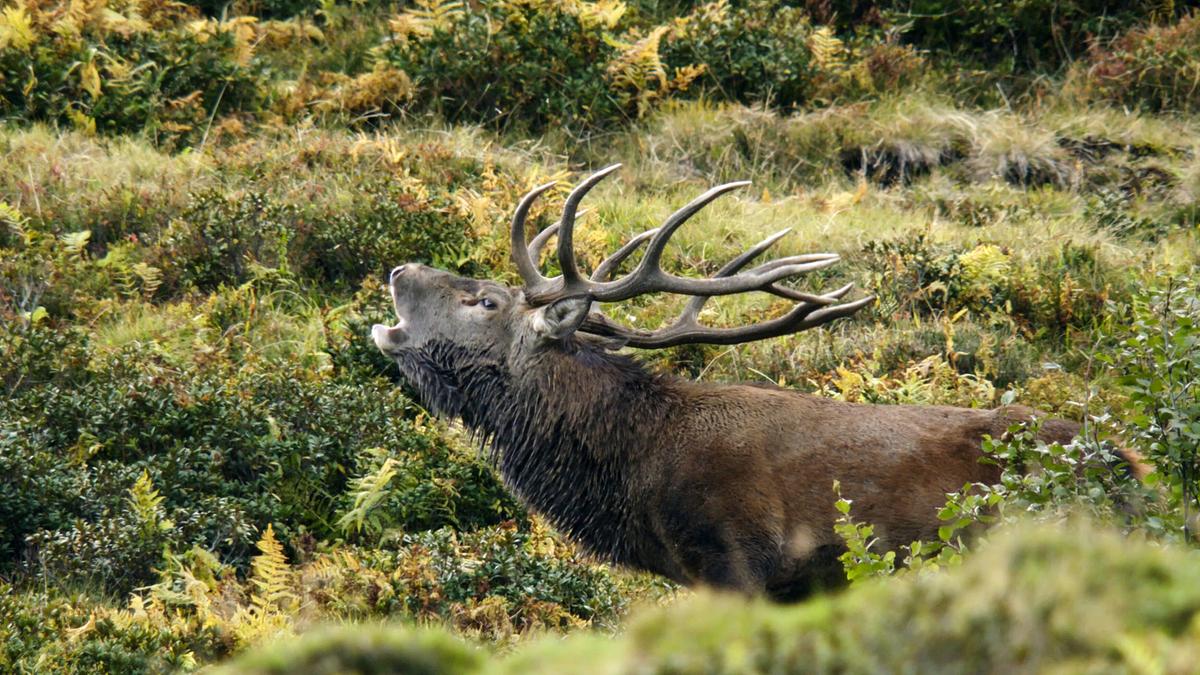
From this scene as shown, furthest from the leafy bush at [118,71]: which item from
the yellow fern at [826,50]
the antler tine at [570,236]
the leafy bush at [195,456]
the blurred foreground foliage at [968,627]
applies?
the blurred foreground foliage at [968,627]

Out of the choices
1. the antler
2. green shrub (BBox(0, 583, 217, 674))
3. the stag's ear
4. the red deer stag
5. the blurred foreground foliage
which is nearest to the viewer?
the blurred foreground foliage

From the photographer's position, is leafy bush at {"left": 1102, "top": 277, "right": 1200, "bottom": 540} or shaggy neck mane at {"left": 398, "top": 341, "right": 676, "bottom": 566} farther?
shaggy neck mane at {"left": 398, "top": 341, "right": 676, "bottom": 566}

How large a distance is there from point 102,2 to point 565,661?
453 inches

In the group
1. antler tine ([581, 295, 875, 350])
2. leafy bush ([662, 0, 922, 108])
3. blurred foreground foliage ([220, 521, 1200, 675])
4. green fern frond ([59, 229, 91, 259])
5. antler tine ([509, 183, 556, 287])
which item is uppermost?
blurred foreground foliage ([220, 521, 1200, 675])

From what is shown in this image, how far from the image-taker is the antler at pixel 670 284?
22.1 feet

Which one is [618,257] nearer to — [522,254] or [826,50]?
[522,254]

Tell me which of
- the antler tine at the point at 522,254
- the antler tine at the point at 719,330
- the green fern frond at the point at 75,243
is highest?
the antler tine at the point at 522,254

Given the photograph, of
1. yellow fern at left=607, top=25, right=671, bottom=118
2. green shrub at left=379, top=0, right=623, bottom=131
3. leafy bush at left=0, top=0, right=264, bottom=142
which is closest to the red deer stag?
green shrub at left=379, top=0, right=623, bottom=131

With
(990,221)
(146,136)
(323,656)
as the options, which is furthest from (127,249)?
(323,656)

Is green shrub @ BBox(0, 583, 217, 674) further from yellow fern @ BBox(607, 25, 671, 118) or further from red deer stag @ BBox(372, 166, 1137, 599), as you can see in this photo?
yellow fern @ BBox(607, 25, 671, 118)

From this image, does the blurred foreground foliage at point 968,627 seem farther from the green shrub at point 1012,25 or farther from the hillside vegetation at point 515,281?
the green shrub at point 1012,25

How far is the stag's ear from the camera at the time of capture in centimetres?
699

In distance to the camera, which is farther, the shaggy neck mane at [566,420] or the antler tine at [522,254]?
the antler tine at [522,254]

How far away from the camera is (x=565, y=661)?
201cm
